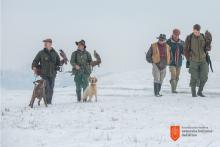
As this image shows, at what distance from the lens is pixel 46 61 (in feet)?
59.1

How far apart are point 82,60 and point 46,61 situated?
1312mm

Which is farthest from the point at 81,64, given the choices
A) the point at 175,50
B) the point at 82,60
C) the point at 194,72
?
the point at 175,50

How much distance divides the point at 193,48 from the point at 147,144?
877 cm

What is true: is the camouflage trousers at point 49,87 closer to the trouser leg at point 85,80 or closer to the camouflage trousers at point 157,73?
the trouser leg at point 85,80

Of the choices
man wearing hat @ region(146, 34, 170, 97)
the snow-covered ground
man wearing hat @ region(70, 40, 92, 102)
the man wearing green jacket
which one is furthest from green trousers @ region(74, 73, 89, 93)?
the man wearing green jacket

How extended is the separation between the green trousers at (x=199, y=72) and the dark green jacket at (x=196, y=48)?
0.59ft

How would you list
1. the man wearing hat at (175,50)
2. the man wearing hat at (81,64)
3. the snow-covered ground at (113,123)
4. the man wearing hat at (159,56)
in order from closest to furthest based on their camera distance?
the snow-covered ground at (113,123)
the man wearing hat at (81,64)
the man wearing hat at (159,56)
the man wearing hat at (175,50)

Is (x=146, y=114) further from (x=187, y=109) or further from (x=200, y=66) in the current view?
(x=200, y=66)

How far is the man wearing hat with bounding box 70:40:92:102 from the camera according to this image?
1867 centimetres

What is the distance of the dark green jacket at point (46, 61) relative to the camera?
707 inches

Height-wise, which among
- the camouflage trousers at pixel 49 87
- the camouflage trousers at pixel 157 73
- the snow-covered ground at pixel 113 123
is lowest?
the snow-covered ground at pixel 113 123

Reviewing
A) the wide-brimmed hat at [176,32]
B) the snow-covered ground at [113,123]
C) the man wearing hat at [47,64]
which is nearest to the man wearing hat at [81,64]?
the man wearing hat at [47,64]

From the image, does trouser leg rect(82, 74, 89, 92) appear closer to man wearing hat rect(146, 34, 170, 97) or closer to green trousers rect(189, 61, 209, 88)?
man wearing hat rect(146, 34, 170, 97)

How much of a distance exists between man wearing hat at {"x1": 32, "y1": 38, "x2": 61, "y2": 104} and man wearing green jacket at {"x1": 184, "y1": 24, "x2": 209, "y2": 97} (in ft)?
14.5
